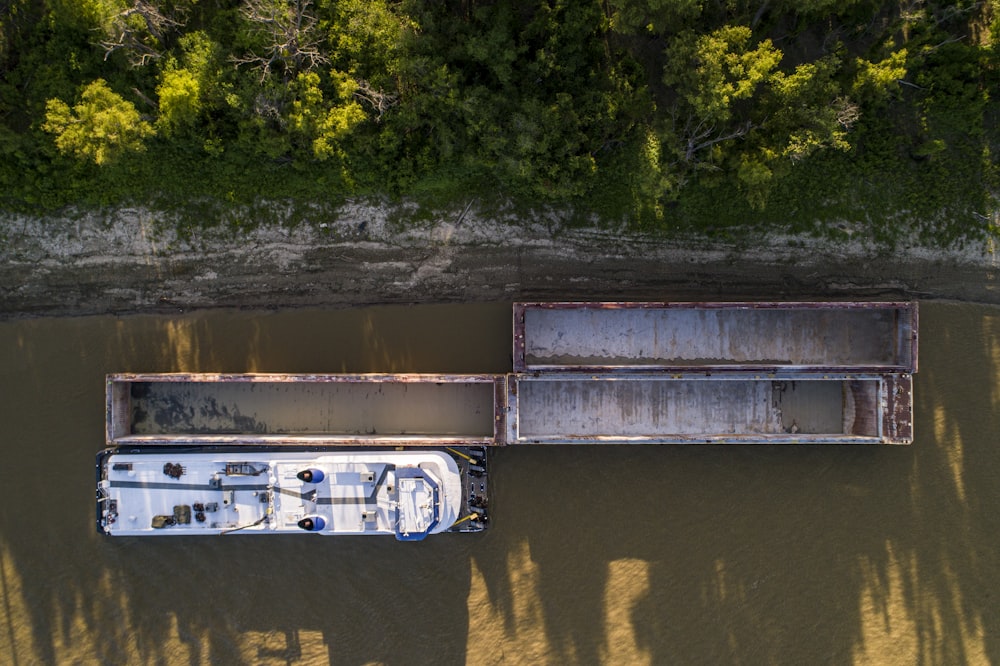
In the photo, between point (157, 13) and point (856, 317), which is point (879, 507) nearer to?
point (856, 317)

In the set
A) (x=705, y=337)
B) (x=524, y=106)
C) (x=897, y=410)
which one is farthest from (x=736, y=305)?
(x=524, y=106)

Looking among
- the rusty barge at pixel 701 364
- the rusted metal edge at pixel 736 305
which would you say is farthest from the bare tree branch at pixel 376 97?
the rusty barge at pixel 701 364

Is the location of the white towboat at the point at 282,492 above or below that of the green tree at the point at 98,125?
below

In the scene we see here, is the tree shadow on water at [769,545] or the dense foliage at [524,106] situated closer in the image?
the dense foliage at [524,106]

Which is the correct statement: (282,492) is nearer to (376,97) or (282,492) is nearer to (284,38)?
(376,97)

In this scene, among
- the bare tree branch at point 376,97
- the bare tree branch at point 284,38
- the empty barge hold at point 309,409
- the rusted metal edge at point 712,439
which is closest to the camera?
the bare tree branch at point 284,38

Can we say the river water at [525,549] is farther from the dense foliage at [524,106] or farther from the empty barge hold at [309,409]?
the dense foliage at [524,106]

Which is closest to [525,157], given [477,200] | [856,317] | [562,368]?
[477,200]
